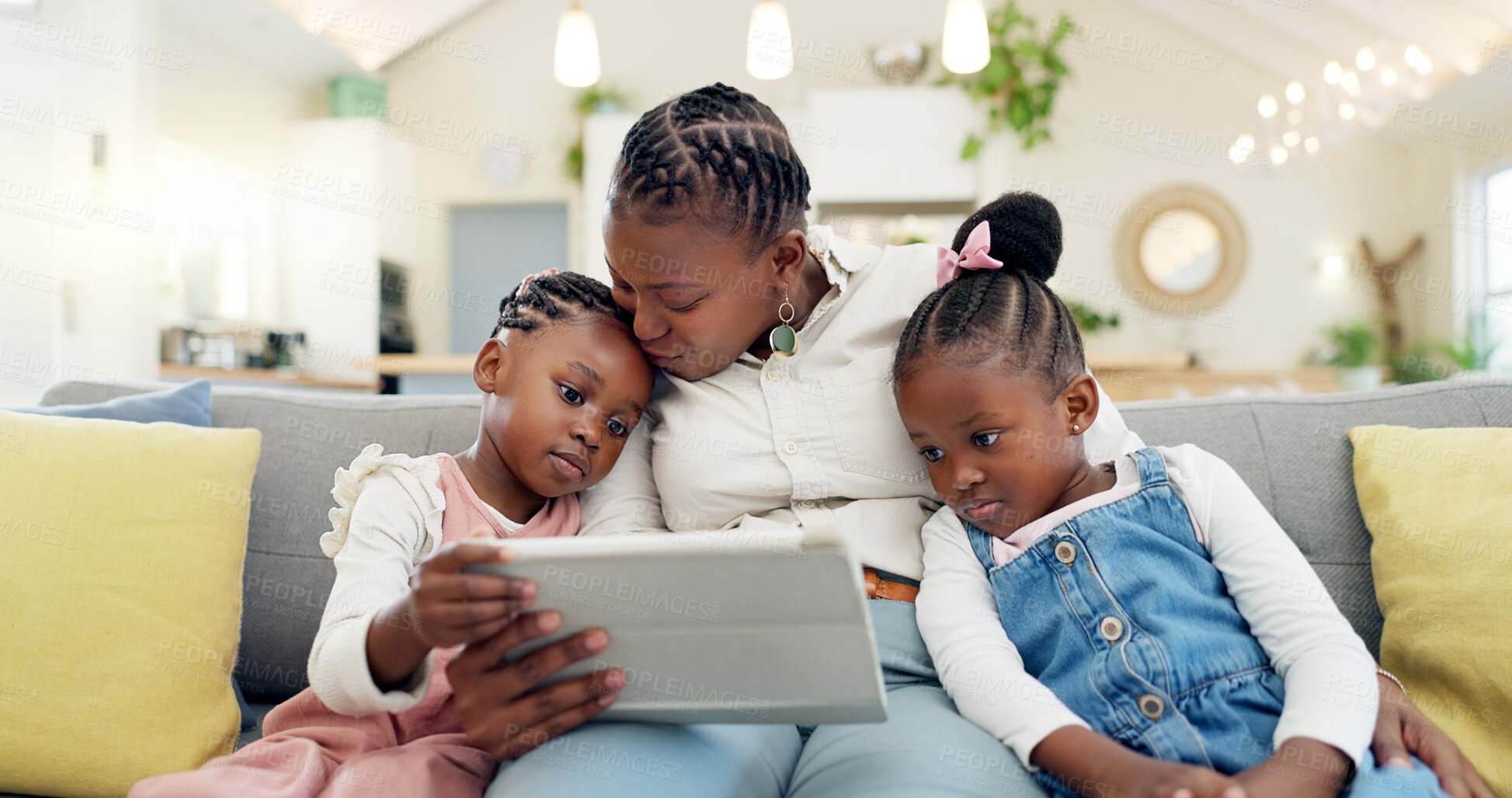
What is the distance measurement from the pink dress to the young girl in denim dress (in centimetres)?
50

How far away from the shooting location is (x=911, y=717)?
989 mm

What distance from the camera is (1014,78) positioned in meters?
5.59

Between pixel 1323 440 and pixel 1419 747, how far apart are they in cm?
51

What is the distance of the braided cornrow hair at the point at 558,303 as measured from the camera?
1193mm

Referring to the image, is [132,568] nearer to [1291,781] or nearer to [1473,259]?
[1291,781]

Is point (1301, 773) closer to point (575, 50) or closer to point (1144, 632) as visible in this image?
point (1144, 632)

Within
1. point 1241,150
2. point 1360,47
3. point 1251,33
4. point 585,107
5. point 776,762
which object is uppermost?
point 1251,33

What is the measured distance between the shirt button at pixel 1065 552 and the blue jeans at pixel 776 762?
0.64 ft

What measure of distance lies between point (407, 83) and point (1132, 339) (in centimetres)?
508

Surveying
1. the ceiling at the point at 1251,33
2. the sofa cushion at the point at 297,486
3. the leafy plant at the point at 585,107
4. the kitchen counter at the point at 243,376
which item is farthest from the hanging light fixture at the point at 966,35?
the kitchen counter at the point at 243,376

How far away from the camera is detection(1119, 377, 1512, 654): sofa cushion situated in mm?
1296

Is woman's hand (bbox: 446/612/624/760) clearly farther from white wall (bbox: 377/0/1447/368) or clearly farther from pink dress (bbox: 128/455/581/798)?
white wall (bbox: 377/0/1447/368)

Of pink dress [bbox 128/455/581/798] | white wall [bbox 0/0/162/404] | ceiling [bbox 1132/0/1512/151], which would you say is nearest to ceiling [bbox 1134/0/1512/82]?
ceiling [bbox 1132/0/1512/151]

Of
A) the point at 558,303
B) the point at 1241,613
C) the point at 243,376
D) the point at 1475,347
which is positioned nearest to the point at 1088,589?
the point at 1241,613
